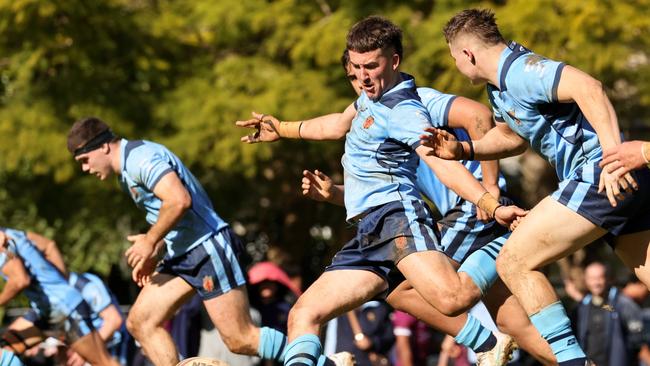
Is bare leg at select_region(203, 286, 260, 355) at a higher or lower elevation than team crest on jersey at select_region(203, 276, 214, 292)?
lower

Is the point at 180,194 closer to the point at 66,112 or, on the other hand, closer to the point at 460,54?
the point at 460,54

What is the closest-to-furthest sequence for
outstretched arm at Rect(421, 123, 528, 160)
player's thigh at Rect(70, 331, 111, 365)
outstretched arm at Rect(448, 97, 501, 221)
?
outstretched arm at Rect(421, 123, 528, 160) → outstretched arm at Rect(448, 97, 501, 221) → player's thigh at Rect(70, 331, 111, 365)

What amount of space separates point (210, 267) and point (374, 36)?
226cm

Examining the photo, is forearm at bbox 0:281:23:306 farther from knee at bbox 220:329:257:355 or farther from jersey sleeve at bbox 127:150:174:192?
knee at bbox 220:329:257:355

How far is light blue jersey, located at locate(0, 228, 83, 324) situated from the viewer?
1048cm

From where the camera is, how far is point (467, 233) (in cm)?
780

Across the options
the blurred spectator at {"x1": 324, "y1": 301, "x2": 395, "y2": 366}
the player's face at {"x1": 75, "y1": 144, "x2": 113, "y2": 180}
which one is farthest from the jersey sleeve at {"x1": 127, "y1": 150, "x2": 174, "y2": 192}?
the blurred spectator at {"x1": 324, "y1": 301, "x2": 395, "y2": 366}

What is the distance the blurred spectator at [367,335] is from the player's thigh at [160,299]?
154 inches

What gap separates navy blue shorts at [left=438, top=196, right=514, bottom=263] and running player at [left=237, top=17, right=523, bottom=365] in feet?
1.90

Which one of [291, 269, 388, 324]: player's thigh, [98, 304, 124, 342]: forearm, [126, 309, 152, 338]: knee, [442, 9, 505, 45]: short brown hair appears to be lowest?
[98, 304, 124, 342]: forearm

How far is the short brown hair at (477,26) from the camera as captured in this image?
268 inches

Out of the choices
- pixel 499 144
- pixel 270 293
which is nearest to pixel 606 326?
pixel 270 293

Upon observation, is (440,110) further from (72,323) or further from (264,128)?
(72,323)

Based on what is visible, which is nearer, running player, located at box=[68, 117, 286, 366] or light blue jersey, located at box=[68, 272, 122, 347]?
running player, located at box=[68, 117, 286, 366]
